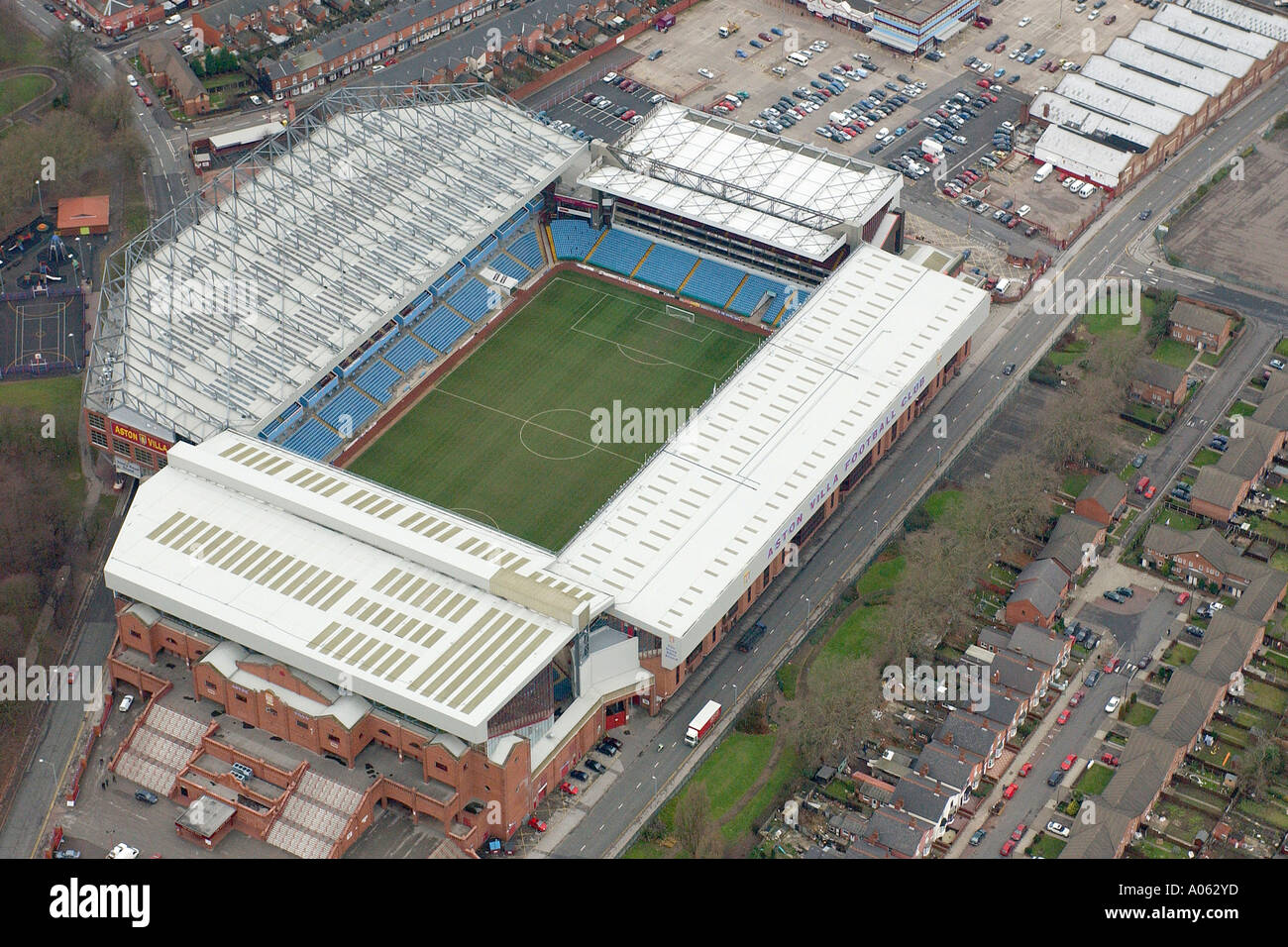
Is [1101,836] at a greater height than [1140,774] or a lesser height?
lesser

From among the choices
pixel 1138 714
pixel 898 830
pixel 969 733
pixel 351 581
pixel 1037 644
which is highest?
pixel 1037 644

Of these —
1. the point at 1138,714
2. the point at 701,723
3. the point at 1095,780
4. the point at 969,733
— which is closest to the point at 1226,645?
the point at 1138,714

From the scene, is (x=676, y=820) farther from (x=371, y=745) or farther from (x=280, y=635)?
(x=280, y=635)

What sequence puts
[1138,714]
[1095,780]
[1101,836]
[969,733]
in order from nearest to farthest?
[1101,836], [1095,780], [969,733], [1138,714]

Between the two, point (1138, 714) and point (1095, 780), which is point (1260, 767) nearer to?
point (1138, 714)

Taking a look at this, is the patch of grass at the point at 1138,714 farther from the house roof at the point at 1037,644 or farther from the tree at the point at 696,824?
the tree at the point at 696,824

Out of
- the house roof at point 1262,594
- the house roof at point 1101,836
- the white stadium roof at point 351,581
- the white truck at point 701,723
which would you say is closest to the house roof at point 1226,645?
the house roof at point 1262,594

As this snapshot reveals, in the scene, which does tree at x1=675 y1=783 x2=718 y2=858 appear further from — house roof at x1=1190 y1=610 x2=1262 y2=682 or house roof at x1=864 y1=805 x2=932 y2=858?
house roof at x1=1190 y1=610 x2=1262 y2=682
